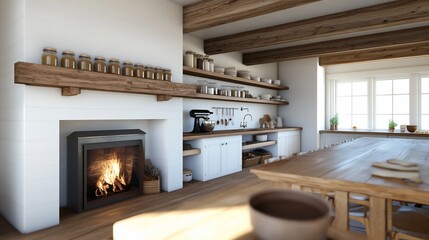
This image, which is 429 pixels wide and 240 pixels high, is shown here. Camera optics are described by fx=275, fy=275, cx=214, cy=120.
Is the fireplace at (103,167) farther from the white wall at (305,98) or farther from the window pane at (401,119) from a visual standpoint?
the window pane at (401,119)

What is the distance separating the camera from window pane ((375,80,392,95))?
6.94 metres

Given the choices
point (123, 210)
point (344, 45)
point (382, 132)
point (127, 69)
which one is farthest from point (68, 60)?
point (382, 132)

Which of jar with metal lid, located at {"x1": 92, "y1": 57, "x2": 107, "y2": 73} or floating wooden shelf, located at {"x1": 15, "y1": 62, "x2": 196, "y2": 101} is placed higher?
jar with metal lid, located at {"x1": 92, "y1": 57, "x2": 107, "y2": 73}

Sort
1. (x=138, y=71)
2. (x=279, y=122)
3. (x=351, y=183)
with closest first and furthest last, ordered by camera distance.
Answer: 1. (x=351, y=183)
2. (x=138, y=71)
3. (x=279, y=122)

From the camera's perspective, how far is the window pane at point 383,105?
695cm

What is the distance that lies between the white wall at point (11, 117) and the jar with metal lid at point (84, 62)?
1.66ft

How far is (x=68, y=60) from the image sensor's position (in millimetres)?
2811

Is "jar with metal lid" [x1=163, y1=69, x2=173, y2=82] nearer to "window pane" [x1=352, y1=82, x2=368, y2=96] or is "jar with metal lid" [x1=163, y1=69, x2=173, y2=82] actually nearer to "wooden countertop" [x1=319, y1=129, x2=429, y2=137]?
"wooden countertop" [x1=319, y1=129, x2=429, y2=137]

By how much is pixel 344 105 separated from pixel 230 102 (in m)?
3.52

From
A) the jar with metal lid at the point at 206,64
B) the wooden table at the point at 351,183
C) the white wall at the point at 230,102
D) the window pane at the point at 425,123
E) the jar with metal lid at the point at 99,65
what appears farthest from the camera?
the window pane at the point at 425,123

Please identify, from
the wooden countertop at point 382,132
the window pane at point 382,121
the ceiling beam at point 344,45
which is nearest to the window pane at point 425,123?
the wooden countertop at point 382,132

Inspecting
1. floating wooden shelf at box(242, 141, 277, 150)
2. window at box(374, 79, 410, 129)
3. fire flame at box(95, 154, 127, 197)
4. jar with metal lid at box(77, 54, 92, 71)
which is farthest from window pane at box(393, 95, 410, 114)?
jar with metal lid at box(77, 54, 92, 71)

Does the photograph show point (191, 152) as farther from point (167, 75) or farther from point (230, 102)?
point (230, 102)

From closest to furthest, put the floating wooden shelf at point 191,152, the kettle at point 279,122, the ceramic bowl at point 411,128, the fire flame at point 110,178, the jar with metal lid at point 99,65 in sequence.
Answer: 1. the jar with metal lid at point 99,65
2. the fire flame at point 110,178
3. the floating wooden shelf at point 191,152
4. the ceramic bowl at point 411,128
5. the kettle at point 279,122
